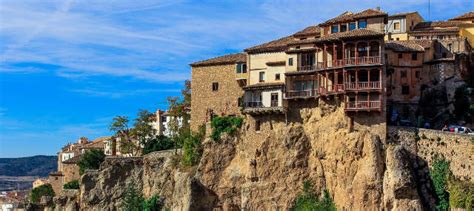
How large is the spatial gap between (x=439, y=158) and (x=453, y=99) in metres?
8.02

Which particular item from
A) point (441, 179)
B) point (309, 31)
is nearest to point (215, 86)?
point (309, 31)

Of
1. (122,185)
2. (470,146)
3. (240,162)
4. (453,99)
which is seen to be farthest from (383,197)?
(122,185)

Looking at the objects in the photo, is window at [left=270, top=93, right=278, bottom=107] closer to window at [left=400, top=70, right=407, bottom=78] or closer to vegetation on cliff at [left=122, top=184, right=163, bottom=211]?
window at [left=400, top=70, right=407, bottom=78]

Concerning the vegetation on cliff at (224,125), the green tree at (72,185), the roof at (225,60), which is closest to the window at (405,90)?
the vegetation on cliff at (224,125)

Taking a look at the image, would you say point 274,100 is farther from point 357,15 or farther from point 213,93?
point 357,15

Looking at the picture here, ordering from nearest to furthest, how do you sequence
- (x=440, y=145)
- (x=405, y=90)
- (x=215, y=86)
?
(x=440, y=145) < (x=405, y=90) < (x=215, y=86)

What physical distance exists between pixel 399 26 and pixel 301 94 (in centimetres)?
1457

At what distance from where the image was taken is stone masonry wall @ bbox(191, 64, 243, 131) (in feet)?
210

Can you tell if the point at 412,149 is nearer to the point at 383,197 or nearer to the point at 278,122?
the point at 383,197

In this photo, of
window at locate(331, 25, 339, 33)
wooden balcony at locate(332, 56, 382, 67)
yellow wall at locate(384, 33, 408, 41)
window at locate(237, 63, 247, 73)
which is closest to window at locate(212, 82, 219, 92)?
window at locate(237, 63, 247, 73)

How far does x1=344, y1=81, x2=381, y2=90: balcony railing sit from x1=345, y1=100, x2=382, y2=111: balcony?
1066 mm

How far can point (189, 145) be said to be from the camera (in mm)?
64188

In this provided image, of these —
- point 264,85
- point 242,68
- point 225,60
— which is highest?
point 225,60

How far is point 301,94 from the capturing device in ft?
188
